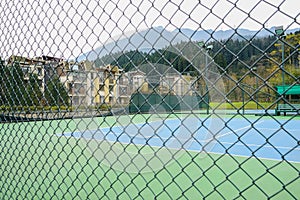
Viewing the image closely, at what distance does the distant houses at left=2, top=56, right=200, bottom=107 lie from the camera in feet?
4.74

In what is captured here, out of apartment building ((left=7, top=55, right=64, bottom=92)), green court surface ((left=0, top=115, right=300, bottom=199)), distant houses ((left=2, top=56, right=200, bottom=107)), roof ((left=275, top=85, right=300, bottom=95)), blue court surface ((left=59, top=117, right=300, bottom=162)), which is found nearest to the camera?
roof ((left=275, top=85, right=300, bottom=95))

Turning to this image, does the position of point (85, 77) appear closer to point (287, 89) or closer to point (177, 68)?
point (177, 68)

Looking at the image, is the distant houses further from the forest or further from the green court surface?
the green court surface

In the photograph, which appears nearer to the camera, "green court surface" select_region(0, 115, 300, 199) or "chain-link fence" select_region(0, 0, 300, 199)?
"chain-link fence" select_region(0, 0, 300, 199)

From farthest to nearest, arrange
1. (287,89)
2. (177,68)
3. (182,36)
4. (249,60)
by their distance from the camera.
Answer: (177,68)
(182,36)
(249,60)
(287,89)

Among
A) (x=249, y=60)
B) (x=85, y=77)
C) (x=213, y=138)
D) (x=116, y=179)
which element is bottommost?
(x=116, y=179)

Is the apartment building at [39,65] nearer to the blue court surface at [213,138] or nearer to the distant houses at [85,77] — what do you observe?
the distant houses at [85,77]

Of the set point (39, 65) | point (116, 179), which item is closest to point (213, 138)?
point (116, 179)

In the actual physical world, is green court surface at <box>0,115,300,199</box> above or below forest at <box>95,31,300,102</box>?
below

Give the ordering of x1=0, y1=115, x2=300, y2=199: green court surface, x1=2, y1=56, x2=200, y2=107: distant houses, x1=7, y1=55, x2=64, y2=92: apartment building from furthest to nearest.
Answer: x1=0, y1=115, x2=300, y2=199: green court surface → x1=7, y1=55, x2=64, y2=92: apartment building → x1=2, y1=56, x2=200, y2=107: distant houses

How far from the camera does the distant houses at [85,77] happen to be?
1.45 metres

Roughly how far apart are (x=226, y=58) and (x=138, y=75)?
2.17ft

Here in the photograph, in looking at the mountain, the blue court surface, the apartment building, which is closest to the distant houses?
the apartment building

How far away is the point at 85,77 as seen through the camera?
1558 mm
